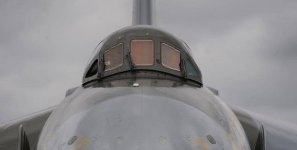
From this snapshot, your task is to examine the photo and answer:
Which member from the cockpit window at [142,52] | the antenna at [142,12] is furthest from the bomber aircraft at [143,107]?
the antenna at [142,12]

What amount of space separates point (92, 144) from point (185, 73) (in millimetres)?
2508

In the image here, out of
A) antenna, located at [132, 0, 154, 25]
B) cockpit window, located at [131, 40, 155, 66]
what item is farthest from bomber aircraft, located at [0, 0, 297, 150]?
antenna, located at [132, 0, 154, 25]

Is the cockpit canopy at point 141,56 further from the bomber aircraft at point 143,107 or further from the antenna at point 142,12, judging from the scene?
the antenna at point 142,12

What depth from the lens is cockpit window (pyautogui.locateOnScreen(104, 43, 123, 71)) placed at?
8185mm

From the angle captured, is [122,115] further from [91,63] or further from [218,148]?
[91,63]

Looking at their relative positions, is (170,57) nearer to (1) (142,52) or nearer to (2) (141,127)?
(1) (142,52)

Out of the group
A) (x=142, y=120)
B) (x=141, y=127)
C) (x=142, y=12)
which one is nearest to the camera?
(x=141, y=127)

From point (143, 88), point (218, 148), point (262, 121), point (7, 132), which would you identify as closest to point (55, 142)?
point (143, 88)

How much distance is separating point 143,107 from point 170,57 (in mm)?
1946

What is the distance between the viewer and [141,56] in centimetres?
812

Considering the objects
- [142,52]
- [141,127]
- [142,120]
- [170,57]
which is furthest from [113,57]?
[141,127]

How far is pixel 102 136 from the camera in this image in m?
6.16

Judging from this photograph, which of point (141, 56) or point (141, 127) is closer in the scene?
point (141, 127)

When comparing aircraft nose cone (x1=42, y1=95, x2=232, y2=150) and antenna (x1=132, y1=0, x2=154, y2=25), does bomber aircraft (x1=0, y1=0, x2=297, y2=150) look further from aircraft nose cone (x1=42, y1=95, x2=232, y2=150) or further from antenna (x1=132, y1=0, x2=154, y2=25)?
antenna (x1=132, y1=0, x2=154, y2=25)
